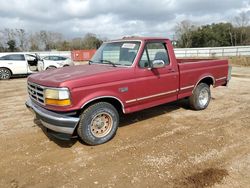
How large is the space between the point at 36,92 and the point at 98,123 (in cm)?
132

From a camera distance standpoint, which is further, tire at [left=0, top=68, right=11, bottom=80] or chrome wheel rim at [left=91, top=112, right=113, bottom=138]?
tire at [left=0, top=68, right=11, bottom=80]

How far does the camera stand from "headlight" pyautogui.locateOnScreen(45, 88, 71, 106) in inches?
157

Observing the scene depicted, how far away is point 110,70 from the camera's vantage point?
4645 mm

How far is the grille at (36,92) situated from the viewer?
441cm

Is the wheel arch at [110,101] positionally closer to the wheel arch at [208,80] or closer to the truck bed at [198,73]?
the truck bed at [198,73]

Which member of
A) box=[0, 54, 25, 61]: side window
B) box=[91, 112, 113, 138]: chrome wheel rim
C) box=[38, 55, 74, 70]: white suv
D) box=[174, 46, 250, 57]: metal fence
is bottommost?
box=[91, 112, 113, 138]: chrome wheel rim

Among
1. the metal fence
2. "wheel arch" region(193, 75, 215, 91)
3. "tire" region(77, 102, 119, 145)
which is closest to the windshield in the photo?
"tire" region(77, 102, 119, 145)

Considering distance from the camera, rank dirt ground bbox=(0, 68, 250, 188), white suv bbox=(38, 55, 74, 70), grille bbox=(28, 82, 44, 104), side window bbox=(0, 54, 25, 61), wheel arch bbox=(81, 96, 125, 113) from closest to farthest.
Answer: dirt ground bbox=(0, 68, 250, 188) → wheel arch bbox=(81, 96, 125, 113) → grille bbox=(28, 82, 44, 104) → side window bbox=(0, 54, 25, 61) → white suv bbox=(38, 55, 74, 70)

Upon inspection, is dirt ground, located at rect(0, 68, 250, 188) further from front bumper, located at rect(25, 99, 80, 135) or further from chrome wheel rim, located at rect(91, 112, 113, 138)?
front bumper, located at rect(25, 99, 80, 135)

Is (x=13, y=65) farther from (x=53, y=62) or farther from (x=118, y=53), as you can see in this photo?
(x=118, y=53)

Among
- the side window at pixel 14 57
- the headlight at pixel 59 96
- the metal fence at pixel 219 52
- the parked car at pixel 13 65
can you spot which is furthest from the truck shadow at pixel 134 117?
the metal fence at pixel 219 52

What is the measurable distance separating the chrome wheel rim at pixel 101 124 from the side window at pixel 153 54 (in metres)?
1.29

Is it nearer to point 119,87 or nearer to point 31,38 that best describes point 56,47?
point 31,38

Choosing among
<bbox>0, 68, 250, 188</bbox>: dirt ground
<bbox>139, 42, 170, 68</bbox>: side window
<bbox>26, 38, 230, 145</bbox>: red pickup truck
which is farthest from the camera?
<bbox>139, 42, 170, 68</bbox>: side window
